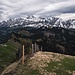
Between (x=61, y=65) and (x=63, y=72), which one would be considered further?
(x=61, y=65)

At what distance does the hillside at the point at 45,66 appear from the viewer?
38219 millimetres

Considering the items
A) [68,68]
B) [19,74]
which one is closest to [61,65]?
[68,68]

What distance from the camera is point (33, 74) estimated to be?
123ft

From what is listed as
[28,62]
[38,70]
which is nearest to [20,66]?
[28,62]

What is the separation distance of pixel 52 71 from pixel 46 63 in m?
3.13

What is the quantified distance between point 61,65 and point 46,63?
2625 mm

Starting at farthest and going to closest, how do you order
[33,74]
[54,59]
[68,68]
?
[54,59]
[68,68]
[33,74]

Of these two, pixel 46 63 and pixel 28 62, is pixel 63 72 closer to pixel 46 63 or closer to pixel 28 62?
→ pixel 46 63

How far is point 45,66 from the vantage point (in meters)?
39.9

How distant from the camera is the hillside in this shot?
38219 millimetres

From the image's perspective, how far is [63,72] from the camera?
3847 cm

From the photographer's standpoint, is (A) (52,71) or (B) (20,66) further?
(B) (20,66)

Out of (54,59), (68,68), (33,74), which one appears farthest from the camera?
(54,59)

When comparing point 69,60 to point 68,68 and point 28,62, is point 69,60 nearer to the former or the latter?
point 68,68
